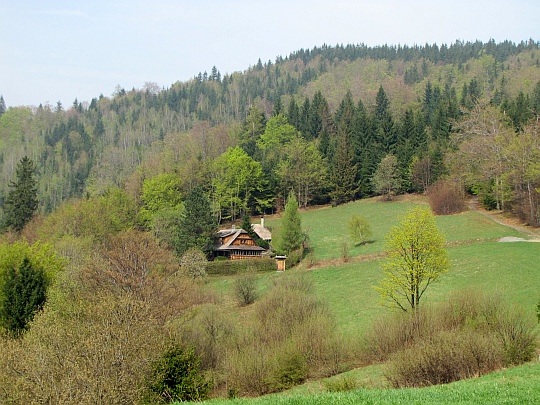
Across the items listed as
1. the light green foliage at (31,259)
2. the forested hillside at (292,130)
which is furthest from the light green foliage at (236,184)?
the light green foliage at (31,259)

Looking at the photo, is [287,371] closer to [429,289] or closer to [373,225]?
[429,289]

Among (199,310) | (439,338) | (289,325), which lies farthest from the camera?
(199,310)

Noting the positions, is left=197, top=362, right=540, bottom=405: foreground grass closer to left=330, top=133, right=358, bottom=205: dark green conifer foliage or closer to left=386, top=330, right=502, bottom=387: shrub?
left=386, top=330, right=502, bottom=387: shrub

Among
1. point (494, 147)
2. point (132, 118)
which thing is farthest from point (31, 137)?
point (494, 147)

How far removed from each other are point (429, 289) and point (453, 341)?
15623 millimetres

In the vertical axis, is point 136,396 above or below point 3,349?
below

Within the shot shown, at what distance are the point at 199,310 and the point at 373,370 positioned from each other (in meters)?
11.7

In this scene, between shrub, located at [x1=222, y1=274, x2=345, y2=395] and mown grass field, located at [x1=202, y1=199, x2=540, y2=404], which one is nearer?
mown grass field, located at [x1=202, y1=199, x2=540, y2=404]

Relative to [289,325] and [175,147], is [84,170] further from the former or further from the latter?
[289,325]

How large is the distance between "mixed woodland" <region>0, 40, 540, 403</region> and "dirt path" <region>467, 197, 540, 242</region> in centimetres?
97

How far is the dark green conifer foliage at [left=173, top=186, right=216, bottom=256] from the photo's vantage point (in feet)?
206

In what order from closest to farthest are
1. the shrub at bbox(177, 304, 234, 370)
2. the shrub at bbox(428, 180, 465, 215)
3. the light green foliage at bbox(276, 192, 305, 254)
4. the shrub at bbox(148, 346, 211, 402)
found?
the shrub at bbox(148, 346, 211, 402), the shrub at bbox(177, 304, 234, 370), the light green foliage at bbox(276, 192, 305, 254), the shrub at bbox(428, 180, 465, 215)

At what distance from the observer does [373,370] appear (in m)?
23.2

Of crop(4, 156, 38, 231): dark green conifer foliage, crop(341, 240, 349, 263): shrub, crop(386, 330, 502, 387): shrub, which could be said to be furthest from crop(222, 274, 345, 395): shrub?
crop(4, 156, 38, 231): dark green conifer foliage
